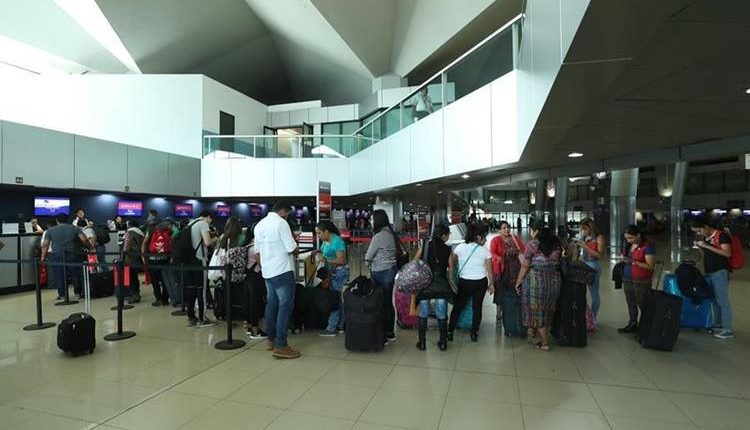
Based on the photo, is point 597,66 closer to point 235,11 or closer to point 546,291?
point 546,291

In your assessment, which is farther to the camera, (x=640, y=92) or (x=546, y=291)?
(x=546, y=291)

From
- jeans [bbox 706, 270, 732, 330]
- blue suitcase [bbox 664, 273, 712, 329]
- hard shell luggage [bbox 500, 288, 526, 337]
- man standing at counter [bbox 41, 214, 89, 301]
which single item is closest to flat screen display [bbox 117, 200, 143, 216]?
man standing at counter [bbox 41, 214, 89, 301]

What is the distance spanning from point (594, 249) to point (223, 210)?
1737 cm

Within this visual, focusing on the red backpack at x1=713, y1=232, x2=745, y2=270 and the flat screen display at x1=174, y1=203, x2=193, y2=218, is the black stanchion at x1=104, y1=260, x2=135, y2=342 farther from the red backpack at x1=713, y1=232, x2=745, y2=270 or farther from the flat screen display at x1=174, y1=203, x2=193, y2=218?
the flat screen display at x1=174, y1=203, x2=193, y2=218

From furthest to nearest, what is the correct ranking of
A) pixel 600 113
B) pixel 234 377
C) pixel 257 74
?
pixel 257 74 < pixel 600 113 < pixel 234 377

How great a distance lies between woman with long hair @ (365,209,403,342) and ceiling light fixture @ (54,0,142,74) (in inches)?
753

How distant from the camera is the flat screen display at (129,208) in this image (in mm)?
14172

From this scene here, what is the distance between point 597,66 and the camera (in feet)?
9.03

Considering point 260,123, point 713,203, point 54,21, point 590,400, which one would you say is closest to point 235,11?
point 260,123

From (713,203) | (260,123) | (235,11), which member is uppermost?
(235,11)

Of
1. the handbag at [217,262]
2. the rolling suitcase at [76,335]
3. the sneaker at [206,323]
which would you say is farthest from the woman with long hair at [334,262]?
the rolling suitcase at [76,335]

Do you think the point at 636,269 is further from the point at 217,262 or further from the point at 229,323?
the point at 217,262

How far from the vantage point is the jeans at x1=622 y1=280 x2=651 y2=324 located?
548 cm

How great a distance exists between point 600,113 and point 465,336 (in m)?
3.33
